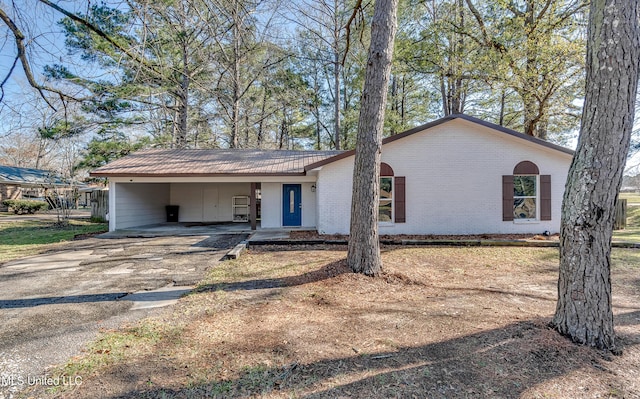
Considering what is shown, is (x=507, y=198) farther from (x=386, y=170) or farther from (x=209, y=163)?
(x=209, y=163)

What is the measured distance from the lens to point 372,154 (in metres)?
5.81

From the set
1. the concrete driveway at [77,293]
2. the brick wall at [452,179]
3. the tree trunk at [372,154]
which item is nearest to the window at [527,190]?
the brick wall at [452,179]

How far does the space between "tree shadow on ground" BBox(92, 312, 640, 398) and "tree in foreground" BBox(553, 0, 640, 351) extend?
0.37 metres

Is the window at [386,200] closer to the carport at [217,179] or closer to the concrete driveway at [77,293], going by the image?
the carport at [217,179]

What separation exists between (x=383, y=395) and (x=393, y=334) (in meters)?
1.10

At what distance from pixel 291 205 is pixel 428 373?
10704mm

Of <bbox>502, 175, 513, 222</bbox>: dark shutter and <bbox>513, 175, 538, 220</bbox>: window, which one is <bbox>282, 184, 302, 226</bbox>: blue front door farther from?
<bbox>513, 175, 538, 220</bbox>: window

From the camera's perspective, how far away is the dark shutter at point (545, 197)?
10.7m

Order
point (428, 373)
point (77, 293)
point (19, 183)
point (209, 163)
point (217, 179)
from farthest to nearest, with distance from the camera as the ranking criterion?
point (19, 183)
point (209, 163)
point (217, 179)
point (77, 293)
point (428, 373)

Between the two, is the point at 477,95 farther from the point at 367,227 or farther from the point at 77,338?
the point at 77,338

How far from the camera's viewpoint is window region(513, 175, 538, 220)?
1084cm

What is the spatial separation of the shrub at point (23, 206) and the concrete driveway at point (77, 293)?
1991 cm

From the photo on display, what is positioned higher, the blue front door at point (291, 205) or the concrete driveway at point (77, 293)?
the blue front door at point (291, 205)

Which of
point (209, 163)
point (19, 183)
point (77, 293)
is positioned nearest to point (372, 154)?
point (77, 293)
